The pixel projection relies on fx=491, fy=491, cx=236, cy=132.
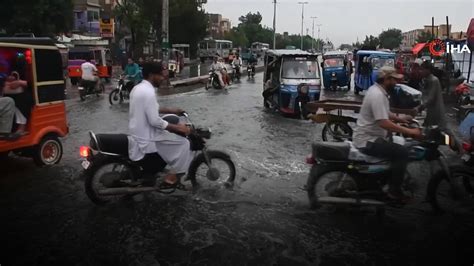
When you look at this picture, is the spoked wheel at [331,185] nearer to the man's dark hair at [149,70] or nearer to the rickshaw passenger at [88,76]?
the man's dark hair at [149,70]

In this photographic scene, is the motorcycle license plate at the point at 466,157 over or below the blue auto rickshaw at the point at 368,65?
below

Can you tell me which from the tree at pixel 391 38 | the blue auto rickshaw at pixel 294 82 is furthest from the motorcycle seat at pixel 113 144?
the tree at pixel 391 38

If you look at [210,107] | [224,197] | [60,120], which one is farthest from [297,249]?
[210,107]

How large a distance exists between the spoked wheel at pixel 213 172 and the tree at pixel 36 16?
20.2m

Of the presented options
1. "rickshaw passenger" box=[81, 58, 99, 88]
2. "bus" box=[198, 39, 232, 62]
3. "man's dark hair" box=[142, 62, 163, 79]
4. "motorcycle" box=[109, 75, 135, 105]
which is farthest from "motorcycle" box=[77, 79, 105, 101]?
"bus" box=[198, 39, 232, 62]

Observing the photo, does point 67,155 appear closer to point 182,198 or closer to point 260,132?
point 182,198

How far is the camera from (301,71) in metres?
15.3

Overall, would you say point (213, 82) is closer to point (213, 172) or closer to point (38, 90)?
point (38, 90)

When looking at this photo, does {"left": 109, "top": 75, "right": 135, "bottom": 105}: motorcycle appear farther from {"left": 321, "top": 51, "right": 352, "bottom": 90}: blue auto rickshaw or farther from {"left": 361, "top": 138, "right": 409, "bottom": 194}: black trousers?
{"left": 361, "top": 138, "right": 409, "bottom": 194}: black trousers

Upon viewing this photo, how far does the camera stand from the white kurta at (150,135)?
18.2 ft

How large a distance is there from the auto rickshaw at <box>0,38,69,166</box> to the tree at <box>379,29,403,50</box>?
3665 inches

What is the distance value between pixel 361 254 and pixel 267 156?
15.2 ft

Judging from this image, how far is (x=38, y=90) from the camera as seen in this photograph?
25.6ft

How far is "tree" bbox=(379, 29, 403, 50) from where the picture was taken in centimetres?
9556
